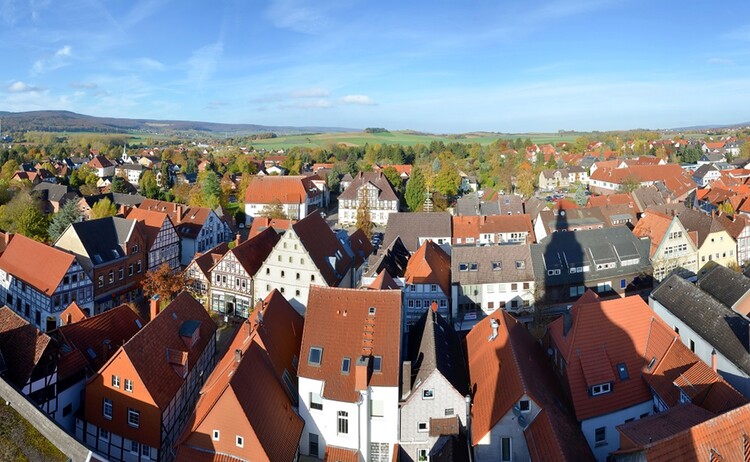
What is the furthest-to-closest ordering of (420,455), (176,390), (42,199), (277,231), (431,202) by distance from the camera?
(431,202), (42,199), (277,231), (176,390), (420,455)

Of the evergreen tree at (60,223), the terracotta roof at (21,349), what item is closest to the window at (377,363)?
the terracotta roof at (21,349)

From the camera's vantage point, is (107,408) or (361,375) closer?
(361,375)

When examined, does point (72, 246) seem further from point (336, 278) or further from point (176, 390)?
point (176, 390)

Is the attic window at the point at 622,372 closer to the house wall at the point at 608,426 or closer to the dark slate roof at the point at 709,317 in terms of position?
the house wall at the point at 608,426

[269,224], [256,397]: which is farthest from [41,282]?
[256,397]

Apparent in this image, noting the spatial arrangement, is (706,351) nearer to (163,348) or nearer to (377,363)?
(377,363)

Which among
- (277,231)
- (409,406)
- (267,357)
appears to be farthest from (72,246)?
(409,406)
